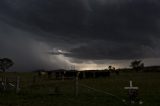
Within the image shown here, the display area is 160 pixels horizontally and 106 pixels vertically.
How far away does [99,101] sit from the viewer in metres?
20.0

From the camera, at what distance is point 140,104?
60.7 ft

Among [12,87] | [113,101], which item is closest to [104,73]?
[12,87]

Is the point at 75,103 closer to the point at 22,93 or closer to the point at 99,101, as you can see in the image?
the point at 99,101

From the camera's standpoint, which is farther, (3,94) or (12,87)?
(12,87)

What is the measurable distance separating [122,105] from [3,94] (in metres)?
10.9

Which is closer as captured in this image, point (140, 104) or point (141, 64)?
point (140, 104)

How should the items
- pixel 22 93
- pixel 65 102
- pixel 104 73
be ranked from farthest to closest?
1. pixel 104 73
2. pixel 22 93
3. pixel 65 102

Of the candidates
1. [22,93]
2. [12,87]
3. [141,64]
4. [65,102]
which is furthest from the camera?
[141,64]

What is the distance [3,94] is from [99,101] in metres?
8.80

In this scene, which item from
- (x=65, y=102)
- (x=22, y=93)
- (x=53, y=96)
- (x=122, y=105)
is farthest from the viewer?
(x=22, y=93)

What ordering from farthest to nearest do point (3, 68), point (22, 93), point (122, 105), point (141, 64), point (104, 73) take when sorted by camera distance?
point (141, 64) → point (3, 68) → point (104, 73) → point (22, 93) → point (122, 105)

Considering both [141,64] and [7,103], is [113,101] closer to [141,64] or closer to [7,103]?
[7,103]

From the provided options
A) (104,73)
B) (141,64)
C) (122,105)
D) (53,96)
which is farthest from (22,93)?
(141,64)

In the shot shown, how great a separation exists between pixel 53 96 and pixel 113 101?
5.30m
